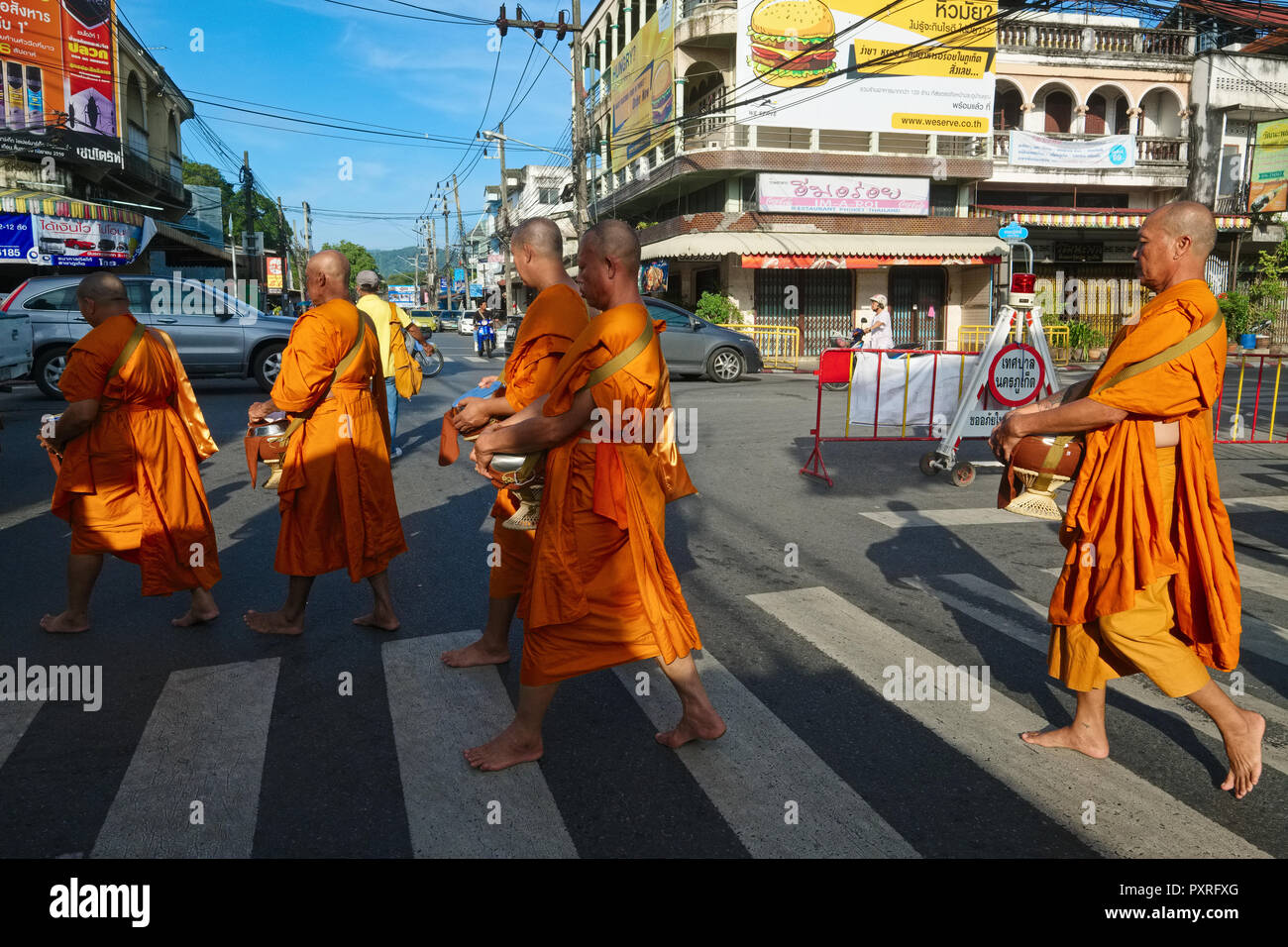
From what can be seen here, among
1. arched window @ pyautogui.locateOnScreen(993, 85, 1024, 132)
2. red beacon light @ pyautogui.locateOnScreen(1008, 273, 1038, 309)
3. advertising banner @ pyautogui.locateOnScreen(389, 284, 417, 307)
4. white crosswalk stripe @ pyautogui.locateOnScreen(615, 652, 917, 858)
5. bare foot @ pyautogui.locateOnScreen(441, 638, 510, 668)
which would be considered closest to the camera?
white crosswalk stripe @ pyautogui.locateOnScreen(615, 652, 917, 858)

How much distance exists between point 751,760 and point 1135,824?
1.18 meters

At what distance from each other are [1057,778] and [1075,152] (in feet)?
94.8

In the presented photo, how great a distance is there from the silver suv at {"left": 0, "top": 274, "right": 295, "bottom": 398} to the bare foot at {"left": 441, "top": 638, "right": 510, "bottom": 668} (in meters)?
10.3

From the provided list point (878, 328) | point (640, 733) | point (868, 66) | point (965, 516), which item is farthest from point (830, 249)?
point (640, 733)

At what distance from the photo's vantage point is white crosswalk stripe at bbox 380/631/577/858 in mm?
2697

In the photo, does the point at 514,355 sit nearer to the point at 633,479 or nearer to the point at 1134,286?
the point at 633,479

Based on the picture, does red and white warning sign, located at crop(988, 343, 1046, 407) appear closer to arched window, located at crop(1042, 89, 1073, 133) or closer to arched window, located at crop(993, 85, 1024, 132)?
arched window, located at crop(993, 85, 1024, 132)

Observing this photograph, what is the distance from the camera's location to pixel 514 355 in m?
3.58

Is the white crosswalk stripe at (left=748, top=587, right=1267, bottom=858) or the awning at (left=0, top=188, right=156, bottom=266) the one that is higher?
the awning at (left=0, top=188, right=156, bottom=266)

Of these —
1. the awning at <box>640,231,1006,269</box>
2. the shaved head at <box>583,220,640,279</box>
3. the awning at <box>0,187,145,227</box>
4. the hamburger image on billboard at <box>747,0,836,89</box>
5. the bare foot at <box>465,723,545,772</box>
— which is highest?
the hamburger image on billboard at <box>747,0,836,89</box>

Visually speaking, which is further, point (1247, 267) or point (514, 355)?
point (1247, 267)

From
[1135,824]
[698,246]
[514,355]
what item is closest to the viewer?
[1135,824]

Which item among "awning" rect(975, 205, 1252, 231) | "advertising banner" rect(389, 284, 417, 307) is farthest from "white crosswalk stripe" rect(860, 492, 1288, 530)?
"advertising banner" rect(389, 284, 417, 307)
